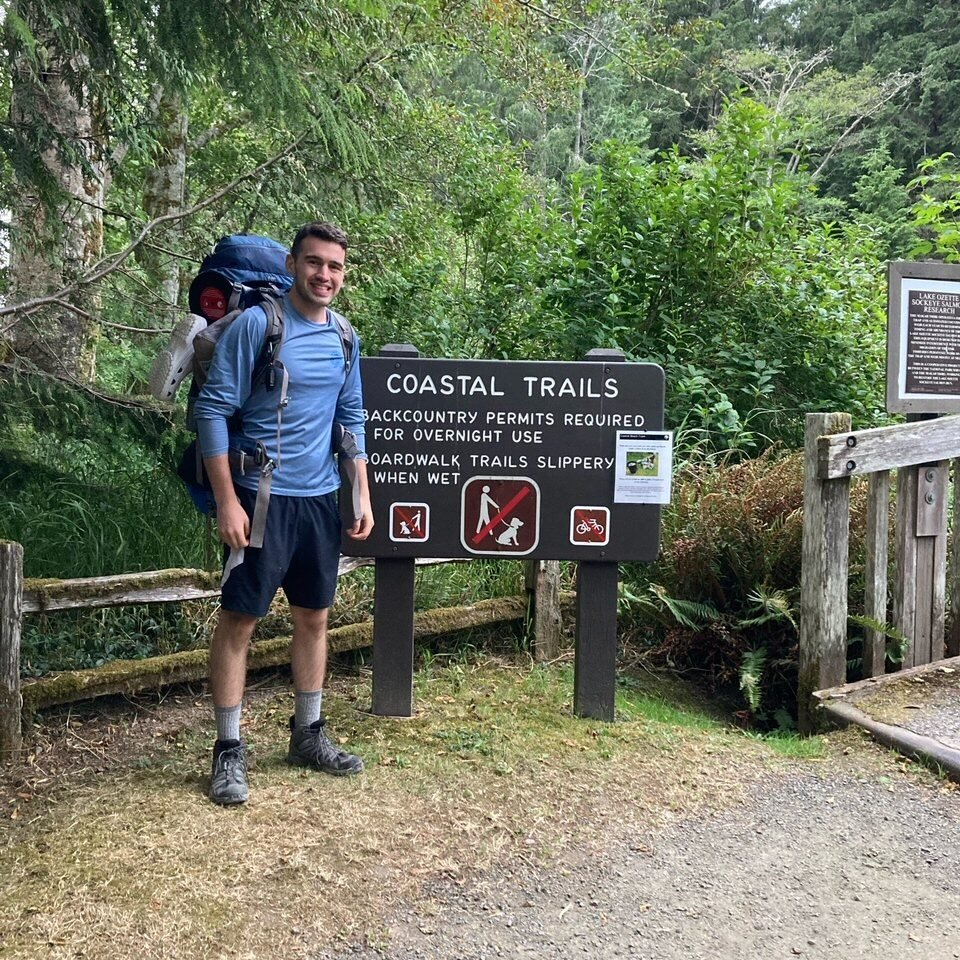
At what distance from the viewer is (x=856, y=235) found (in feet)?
28.9

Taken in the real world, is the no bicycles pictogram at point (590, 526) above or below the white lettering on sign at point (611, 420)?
below

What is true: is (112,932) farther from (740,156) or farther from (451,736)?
(740,156)

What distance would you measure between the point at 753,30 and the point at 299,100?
42.7 m

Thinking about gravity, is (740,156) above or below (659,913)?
above

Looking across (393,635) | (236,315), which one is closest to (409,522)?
(393,635)

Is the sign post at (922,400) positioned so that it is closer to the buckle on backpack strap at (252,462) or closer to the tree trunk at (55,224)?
the buckle on backpack strap at (252,462)

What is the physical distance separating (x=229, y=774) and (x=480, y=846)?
97 cm

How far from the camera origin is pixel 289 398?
3482 millimetres

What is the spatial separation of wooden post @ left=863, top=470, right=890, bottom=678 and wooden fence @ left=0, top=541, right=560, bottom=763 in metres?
1.65

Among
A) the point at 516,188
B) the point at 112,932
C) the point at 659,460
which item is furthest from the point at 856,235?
the point at 112,932

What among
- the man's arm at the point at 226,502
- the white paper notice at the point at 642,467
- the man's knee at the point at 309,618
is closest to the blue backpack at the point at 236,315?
the man's arm at the point at 226,502

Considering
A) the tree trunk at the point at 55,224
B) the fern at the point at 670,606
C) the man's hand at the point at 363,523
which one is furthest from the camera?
the fern at the point at 670,606

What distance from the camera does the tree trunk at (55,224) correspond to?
167 inches

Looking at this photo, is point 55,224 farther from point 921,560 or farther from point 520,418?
point 921,560
